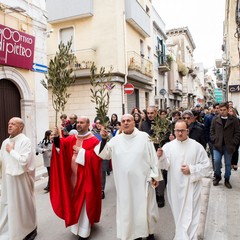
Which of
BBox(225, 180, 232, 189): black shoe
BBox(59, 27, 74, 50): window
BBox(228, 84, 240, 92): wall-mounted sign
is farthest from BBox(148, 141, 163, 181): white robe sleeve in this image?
BBox(228, 84, 240, 92): wall-mounted sign

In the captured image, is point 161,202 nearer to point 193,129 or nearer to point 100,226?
point 100,226

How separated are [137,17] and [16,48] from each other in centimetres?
984

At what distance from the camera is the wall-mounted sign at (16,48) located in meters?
8.24

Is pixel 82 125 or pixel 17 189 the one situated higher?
pixel 82 125

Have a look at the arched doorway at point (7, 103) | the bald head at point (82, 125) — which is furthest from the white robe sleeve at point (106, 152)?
the arched doorway at point (7, 103)

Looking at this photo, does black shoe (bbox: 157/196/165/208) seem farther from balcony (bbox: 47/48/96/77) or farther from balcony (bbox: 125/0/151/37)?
balcony (bbox: 125/0/151/37)

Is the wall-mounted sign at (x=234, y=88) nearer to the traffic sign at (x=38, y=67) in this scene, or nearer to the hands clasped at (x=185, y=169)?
the traffic sign at (x=38, y=67)

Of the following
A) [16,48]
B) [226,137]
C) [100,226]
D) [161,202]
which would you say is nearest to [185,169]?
[100,226]

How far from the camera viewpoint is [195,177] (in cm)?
350

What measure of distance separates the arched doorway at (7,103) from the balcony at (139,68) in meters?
7.98

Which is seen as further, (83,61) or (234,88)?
(234,88)

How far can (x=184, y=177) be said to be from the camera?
11.7ft

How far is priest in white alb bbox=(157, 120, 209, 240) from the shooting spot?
11.4 ft

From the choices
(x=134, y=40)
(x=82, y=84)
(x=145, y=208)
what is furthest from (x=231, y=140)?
(x=134, y=40)
